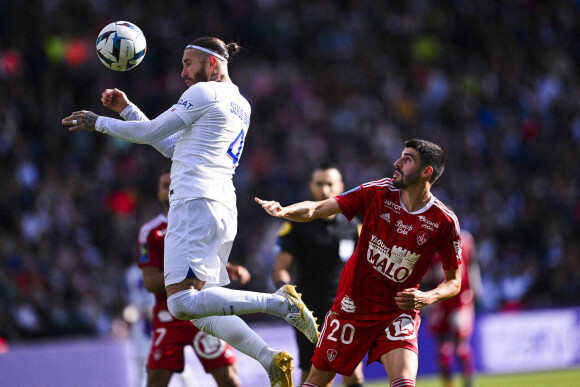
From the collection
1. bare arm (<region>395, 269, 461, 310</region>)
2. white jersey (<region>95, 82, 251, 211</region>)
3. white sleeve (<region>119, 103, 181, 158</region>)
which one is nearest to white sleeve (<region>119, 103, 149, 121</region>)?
white sleeve (<region>119, 103, 181, 158</region>)

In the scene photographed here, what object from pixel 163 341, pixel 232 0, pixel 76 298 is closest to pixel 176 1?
pixel 232 0

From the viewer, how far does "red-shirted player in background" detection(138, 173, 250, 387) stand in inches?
316

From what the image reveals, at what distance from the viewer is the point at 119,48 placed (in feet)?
22.2

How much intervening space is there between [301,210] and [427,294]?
3.44 feet

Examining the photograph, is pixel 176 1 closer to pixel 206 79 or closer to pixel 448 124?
pixel 448 124

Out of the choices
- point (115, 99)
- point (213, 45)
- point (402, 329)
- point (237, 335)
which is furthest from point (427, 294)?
point (115, 99)

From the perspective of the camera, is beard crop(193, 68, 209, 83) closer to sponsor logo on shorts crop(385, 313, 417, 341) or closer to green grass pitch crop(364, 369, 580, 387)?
sponsor logo on shorts crop(385, 313, 417, 341)

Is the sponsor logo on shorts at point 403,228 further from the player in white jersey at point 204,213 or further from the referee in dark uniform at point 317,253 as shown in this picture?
the referee in dark uniform at point 317,253

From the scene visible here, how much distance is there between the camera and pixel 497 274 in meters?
17.0

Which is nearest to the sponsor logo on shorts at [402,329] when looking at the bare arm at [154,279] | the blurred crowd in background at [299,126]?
the bare arm at [154,279]

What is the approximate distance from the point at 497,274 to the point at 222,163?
37.6 feet

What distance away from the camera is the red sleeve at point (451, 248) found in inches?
252

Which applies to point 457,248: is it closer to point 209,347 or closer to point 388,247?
point 388,247

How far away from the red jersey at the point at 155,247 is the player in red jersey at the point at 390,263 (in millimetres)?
2200
